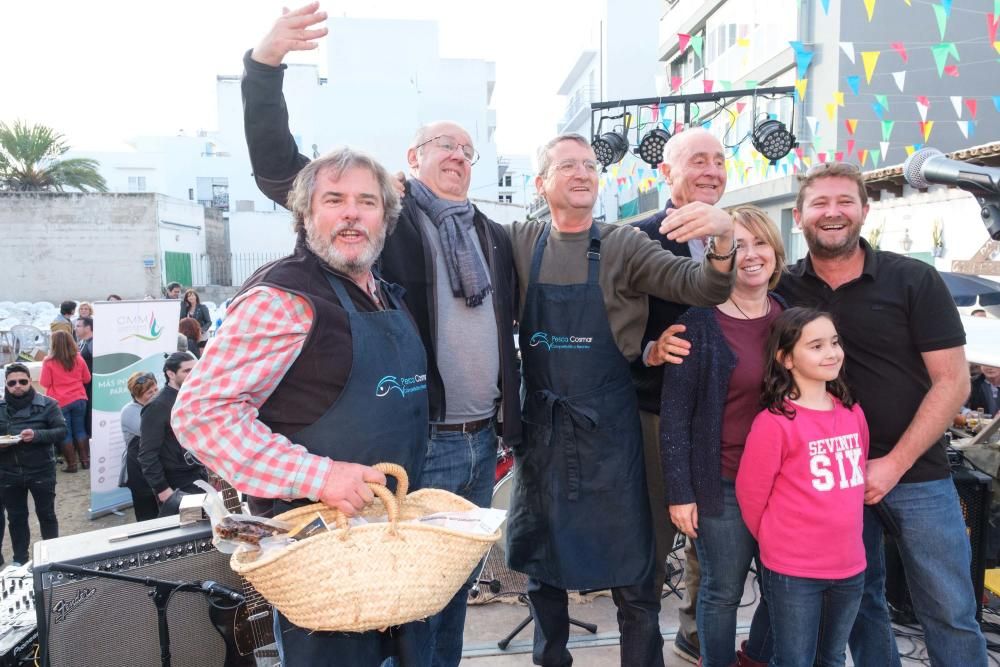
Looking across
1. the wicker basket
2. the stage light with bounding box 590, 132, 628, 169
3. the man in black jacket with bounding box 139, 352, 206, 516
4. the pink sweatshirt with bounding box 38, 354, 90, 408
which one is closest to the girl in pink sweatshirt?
the wicker basket

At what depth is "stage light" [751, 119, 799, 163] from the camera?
9.96 metres

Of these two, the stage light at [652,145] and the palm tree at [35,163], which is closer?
the stage light at [652,145]

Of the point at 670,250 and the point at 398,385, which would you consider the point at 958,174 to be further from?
the point at 398,385

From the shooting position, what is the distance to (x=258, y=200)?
28.6m

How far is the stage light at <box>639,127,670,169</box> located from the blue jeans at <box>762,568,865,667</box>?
8098mm

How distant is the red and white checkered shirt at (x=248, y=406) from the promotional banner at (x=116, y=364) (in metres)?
5.57

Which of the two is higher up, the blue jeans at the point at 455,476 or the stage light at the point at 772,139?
the stage light at the point at 772,139

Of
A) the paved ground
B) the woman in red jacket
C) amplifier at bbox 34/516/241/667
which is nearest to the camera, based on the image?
amplifier at bbox 34/516/241/667

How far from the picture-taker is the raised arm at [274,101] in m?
1.86

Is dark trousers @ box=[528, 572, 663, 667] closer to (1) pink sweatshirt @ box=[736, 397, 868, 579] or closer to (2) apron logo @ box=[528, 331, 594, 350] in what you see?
(1) pink sweatshirt @ box=[736, 397, 868, 579]

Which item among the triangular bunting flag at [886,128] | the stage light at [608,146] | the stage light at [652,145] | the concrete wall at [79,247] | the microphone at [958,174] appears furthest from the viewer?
the concrete wall at [79,247]

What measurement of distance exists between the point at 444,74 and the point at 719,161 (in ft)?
98.9

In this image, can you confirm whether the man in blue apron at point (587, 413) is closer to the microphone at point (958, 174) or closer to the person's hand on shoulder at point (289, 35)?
the person's hand on shoulder at point (289, 35)

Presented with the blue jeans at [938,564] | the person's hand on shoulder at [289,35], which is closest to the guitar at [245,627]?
the person's hand on shoulder at [289,35]
